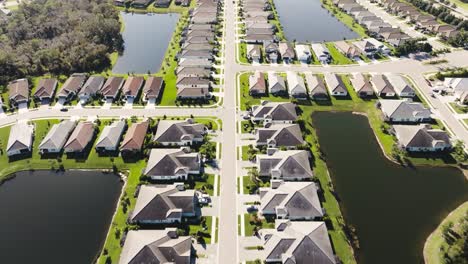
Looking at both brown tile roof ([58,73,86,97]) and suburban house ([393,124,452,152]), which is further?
brown tile roof ([58,73,86,97])

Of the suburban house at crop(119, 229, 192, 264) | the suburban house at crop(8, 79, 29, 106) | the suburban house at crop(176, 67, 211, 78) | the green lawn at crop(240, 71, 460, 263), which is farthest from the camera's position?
the suburban house at crop(176, 67, 211, 78)

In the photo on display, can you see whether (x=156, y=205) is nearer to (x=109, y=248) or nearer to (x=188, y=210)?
(x=188, y=210)

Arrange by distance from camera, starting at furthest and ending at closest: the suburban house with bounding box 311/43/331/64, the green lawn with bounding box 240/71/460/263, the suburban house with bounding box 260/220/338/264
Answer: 1. the suburban house with bounding box 311/43/331/64
2. the green lawn with bounding box 240/71/460/263
3. the suburban house with bounding box 260/220/338/264

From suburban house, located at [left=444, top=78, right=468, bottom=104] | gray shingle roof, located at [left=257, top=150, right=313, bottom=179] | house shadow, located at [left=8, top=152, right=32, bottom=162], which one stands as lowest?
house shadow, located at [left=8, top=152, right=32, bottom=162]

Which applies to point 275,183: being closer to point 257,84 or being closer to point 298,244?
point 298,244

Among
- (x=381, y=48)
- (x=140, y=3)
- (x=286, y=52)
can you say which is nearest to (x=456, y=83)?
(x=381, y=48)

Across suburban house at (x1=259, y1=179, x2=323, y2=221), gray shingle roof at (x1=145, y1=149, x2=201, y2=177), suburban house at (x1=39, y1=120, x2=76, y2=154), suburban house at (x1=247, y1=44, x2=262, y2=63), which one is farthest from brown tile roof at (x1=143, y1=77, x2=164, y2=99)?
suburban house at (x1=259, y1=179, x2=323, y2=221)

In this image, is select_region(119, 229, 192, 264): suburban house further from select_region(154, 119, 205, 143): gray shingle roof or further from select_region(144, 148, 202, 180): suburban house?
select_region(154, 119, 205, 143): gray shingle roof
